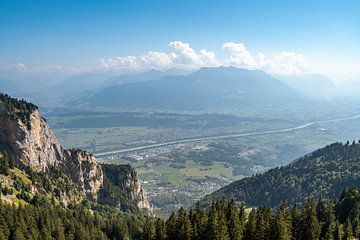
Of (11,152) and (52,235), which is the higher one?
(11,152)

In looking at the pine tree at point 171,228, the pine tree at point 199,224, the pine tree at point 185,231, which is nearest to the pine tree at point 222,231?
the pine tree at point 199,224

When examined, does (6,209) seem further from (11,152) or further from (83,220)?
(11,152)

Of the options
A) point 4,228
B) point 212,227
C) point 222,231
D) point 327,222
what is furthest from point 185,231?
point 4,228

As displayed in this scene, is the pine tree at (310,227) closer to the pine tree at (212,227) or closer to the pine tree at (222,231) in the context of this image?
the pine tree at (222,231)

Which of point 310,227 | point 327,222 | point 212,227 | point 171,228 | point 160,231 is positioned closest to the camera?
point 212,227

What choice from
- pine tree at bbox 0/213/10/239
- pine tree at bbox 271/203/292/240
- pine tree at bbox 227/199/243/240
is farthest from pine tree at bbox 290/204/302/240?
pine tree at bbox 0/213/10/239

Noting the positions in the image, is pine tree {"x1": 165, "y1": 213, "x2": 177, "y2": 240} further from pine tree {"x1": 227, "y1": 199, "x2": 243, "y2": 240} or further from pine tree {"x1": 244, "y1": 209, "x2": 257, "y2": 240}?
pine tree {"x1": 244, "y1": 209, "x2": 257, "y2": 240}

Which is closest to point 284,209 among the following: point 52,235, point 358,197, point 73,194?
point 358,197

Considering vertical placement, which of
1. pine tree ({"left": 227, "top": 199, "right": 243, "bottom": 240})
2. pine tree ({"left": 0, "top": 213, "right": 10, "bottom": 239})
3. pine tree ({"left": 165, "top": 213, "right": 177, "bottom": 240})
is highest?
pine tree ({"left": 227, "top": 199, "right": 243, "bottom": 240})

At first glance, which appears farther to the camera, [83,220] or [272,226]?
[83,220]

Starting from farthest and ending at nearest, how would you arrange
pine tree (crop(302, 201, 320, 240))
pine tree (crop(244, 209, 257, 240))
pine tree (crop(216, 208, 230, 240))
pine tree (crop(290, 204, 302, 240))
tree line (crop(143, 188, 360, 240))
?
pine tree (crop(290, 204, 302, 240)), pine tree (crop(302, 201, 320, 240)), pine tree (crop(244, 209, 257, 240)), tree line (crop(143, 188, 360, 240)), pine tree (crop(216, 208, 230, 240))

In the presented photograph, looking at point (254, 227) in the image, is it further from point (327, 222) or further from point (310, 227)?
point (327, 222)
